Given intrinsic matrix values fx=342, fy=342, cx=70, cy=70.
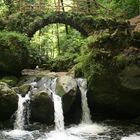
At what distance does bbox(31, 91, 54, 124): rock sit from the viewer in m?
12.5

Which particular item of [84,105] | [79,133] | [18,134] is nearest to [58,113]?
[84,105]

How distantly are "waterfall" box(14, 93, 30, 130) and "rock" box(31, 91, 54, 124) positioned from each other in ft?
1.42

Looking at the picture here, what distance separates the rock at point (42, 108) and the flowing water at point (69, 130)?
0.25 metres

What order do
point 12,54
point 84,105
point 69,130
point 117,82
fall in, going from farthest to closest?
point 12,54
point 84,105
point 117,82
point 69,130

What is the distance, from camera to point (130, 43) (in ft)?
44.5

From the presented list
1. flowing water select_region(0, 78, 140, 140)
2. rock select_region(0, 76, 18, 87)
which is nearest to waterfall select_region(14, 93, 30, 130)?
flowing water select_region(0, 78, 140, 140)

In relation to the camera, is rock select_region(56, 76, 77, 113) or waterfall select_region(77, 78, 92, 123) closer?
rock select_region(56, 76, 77, 113)

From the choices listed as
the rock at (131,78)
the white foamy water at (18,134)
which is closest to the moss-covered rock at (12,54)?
the white foamy water at (18,134)

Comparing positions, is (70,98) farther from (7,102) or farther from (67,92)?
(7,102)

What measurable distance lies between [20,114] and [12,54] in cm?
422

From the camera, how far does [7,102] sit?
1230 cm

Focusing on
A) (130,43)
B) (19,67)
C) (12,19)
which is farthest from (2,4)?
(130,43)

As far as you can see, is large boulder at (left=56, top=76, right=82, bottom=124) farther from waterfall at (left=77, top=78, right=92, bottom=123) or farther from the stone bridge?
the stone bridge

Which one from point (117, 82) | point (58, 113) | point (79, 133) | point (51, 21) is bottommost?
point (79, 133)
